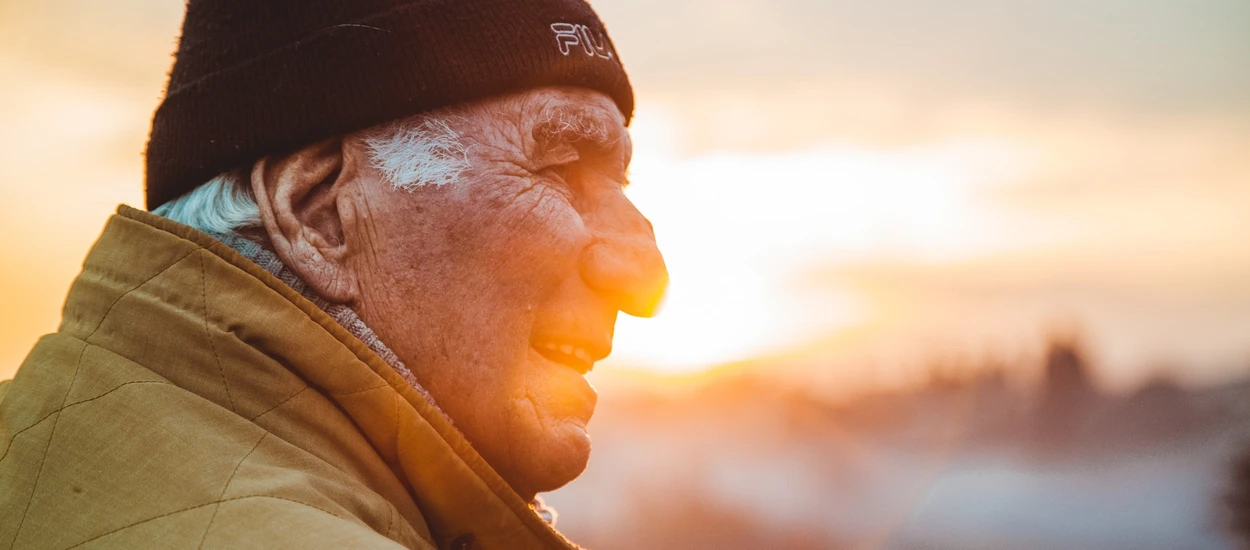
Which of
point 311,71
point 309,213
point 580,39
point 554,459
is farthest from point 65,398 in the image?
point 580,39

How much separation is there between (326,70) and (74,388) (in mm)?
1112

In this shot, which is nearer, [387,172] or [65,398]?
[65,398]

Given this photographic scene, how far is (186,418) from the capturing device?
1.94 m

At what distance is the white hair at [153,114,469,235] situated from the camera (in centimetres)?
266

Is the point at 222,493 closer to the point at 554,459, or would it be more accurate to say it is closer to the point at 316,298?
the point at 316,298

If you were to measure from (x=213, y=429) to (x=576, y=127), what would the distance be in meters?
1.47

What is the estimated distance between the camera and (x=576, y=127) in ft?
10.0

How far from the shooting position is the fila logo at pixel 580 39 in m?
3.07

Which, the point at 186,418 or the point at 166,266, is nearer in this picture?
the point at 186,418

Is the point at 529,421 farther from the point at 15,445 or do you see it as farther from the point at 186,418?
the point at 15,445

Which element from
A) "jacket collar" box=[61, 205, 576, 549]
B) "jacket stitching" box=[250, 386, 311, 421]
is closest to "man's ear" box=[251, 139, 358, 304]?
"jacket collar" box=[61, 205, 576, 549]

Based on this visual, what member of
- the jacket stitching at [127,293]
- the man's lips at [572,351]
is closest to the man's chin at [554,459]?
the man's lips at [572,351]

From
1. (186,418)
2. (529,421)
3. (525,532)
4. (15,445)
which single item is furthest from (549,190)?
(15,445)

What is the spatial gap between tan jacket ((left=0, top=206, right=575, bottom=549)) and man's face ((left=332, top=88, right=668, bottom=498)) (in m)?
0.37
